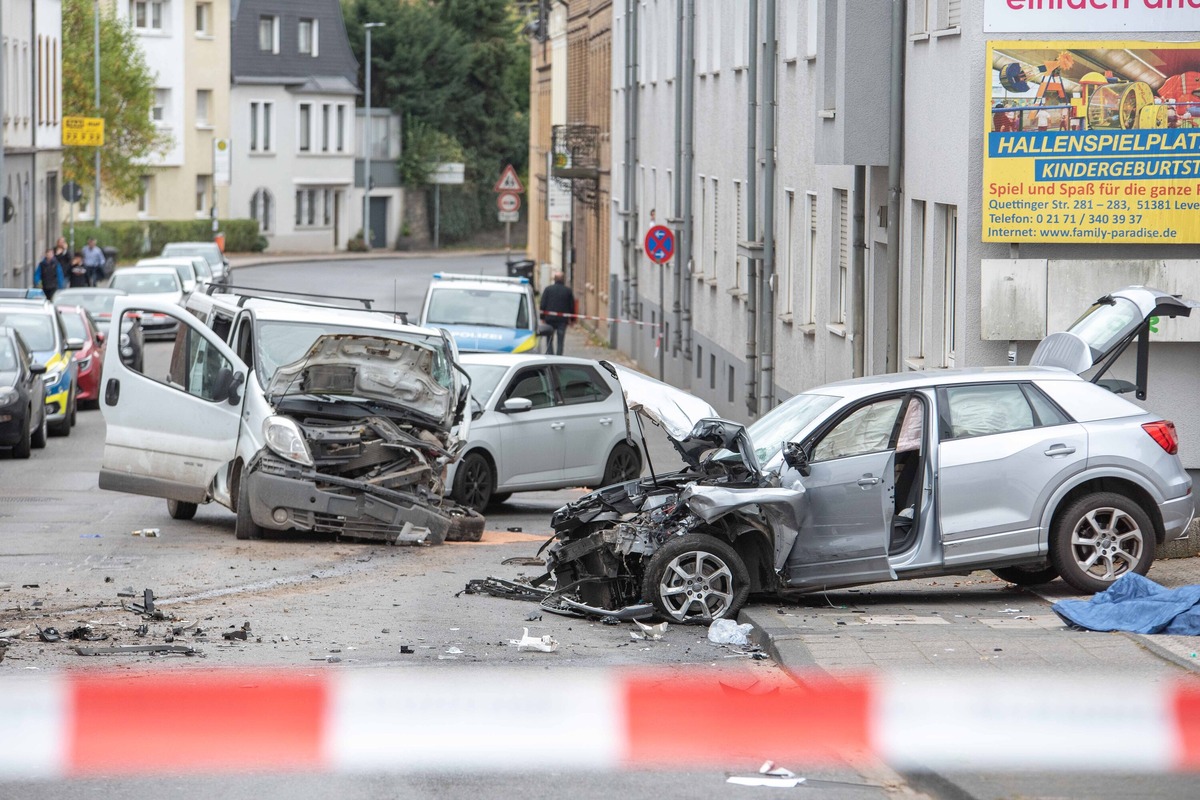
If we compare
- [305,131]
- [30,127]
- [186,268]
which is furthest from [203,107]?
[186,268]

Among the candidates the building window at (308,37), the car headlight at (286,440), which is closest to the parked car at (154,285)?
the car headlight at (286,440)

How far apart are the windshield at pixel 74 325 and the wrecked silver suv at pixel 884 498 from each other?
19.6 meters

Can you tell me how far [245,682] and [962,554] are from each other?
177 inches

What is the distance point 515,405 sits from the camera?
18.2 meters

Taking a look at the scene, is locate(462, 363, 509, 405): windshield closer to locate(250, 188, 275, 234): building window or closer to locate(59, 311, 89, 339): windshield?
locate(59, 311, 89, 339): windshield

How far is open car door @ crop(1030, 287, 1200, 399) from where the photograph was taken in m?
12.0

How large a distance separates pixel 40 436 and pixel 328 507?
33.9 ft

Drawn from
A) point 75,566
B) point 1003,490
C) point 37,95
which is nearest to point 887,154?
point 1003,490

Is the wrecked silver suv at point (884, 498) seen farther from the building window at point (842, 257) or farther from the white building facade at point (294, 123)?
the white building facade at point (294, 123)

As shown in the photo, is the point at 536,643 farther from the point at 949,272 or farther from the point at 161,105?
the point at 161,105

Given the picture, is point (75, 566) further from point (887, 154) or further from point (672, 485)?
point (887, 154)

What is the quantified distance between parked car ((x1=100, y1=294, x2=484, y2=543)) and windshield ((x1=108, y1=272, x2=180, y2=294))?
85.7 feet

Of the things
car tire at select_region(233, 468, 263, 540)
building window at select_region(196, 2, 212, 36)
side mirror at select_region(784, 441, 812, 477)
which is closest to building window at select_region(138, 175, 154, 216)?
building window at select_region(196, 2, 212, 36)

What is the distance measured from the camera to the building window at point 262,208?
8050 centimetres
